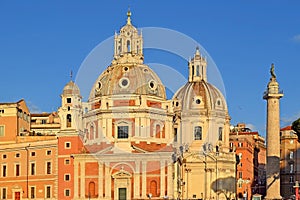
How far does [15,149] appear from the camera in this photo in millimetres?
75625

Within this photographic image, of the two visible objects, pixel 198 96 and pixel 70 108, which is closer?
pixel 70 108

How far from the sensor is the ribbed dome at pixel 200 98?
87.4m

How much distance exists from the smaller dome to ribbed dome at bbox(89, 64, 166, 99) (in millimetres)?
2537

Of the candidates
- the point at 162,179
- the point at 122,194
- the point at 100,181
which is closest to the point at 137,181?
the point at 122,194

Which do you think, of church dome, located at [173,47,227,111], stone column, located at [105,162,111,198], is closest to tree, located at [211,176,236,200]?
church dome, located at [173,47,227,111]

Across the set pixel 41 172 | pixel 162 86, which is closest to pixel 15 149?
pixel 41 172

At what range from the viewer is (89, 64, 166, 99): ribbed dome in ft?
249

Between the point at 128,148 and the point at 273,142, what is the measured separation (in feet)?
60.6

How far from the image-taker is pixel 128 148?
73.3 m

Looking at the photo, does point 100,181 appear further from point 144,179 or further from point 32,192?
point 32,192

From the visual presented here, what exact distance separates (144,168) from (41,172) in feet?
34.8

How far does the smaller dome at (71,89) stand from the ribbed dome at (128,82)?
254 cm

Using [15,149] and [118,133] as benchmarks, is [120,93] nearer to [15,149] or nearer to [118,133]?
[118,133]

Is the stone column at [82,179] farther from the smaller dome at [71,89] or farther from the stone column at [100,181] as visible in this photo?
the smaller dome at [71,89]
